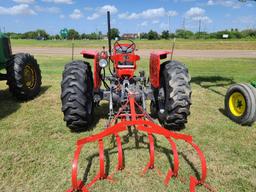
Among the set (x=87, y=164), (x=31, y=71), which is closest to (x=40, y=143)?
(x=87, y=164)

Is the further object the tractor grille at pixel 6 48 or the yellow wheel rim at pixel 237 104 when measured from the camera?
the tractor grille at pixel 6 48

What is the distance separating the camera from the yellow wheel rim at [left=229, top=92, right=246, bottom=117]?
5.52m

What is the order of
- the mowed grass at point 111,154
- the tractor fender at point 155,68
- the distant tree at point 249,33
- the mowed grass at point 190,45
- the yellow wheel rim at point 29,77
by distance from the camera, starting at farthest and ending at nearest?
the distant tree at point 249,33 < the mowed grass at point 190,45 < the yellow wheel rim at point 29,77 < the tractor fender at point 155,68 < the mowed grass at point 111,154

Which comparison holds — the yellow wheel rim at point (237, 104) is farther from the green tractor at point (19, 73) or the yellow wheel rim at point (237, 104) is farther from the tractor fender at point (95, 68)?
the green tractor at point (19, 73)

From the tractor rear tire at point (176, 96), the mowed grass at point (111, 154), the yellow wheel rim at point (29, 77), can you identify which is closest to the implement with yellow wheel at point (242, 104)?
the mowed grass at point (111, 154)

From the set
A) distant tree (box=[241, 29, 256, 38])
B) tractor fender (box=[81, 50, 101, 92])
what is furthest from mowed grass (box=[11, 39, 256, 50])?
tractor fender (box=[81, 50, 101, 92])

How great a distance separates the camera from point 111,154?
4012 millimetres

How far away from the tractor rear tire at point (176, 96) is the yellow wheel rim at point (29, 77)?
3952mm

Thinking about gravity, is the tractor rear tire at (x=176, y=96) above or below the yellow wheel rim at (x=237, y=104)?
above

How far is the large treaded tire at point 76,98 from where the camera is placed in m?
4.43

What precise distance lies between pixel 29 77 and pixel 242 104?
517 centimetres

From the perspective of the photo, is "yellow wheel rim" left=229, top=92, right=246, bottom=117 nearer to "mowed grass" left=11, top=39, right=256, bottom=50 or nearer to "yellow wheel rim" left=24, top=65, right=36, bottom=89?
"yellow wheel rim" left=24, top=65, right=36, bottom=89

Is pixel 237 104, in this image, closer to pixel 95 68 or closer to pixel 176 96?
pixel 176 96

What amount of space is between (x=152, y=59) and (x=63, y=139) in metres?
2.16
